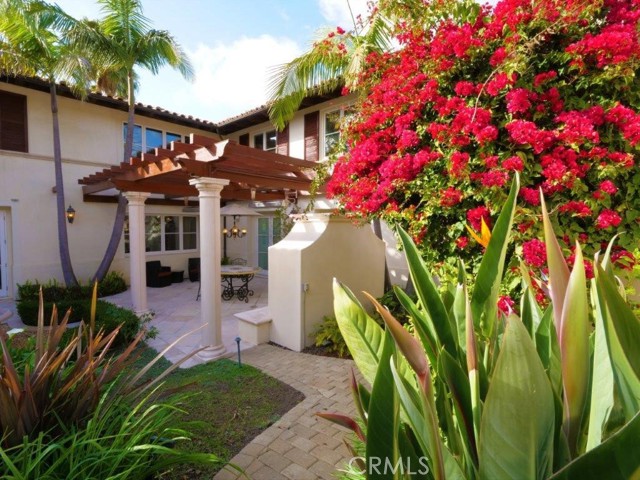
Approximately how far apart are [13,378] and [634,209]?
4.87m

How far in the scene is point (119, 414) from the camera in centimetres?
245

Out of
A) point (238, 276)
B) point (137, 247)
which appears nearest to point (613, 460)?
point (137, 247)

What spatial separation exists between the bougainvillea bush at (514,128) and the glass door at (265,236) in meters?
10.3

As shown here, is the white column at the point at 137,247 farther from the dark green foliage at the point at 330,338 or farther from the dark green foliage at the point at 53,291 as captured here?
the dark green foliage at the point at 330,338

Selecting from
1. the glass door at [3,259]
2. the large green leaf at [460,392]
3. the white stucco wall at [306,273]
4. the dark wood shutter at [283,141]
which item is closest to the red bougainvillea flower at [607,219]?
the large green leaf at [460,392]

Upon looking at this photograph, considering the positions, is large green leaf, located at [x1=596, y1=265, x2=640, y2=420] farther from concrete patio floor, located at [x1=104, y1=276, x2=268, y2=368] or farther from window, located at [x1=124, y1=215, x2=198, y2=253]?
window, located at [x1=124, y1=215, x2=198, y2=253]

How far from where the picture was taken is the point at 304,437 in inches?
131

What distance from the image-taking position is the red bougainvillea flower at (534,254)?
8.27 feet

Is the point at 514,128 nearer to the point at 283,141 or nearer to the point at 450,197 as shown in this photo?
the point at 450,197

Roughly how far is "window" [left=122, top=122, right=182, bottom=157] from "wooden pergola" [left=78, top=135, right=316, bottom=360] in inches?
179

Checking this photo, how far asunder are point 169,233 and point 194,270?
1935 millimetres

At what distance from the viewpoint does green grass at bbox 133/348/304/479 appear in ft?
10.1

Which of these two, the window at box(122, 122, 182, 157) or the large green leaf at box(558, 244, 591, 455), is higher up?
the window at box(122, 122, 182, 157)

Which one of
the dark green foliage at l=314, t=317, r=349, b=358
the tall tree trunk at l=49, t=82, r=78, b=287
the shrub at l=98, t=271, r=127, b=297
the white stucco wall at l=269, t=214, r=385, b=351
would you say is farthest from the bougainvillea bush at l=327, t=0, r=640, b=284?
the shrub at l=98, t=271, r=127, b=297
